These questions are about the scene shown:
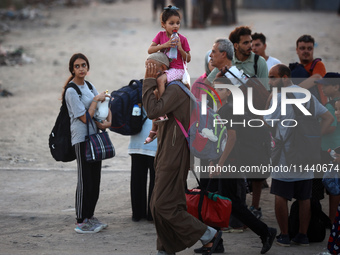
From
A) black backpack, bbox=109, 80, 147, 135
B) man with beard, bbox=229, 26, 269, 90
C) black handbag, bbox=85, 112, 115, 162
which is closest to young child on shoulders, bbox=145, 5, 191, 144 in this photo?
black handbag, bbox=85, 112, 115, 162

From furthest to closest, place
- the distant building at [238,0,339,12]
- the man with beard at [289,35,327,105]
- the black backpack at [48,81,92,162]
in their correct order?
1. the distant building at [238,0,339,12]
2. the man with beard at [289,35,327,105]
3. the black backpack at [48,81,92,162]

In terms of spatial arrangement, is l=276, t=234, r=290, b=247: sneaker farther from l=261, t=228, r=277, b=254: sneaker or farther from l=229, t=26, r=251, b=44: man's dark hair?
l=229, t=26, r=251, b=44: man's dark hair

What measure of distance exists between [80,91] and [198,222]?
185 centimetres

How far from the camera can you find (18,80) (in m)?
13.9

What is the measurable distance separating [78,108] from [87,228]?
123cm

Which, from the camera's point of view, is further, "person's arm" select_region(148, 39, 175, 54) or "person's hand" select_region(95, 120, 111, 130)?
"person's hand" select_region(95, 120, 111, 130)

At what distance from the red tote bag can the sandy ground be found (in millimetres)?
454

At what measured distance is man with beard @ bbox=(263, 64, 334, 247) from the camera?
530 cm

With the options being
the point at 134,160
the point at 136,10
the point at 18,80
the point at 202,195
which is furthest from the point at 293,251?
the point at 136,10

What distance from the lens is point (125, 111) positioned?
6.03 metres

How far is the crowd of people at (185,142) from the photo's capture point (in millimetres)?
4762

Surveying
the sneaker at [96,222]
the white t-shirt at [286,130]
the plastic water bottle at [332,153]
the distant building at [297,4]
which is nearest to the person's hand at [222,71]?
the white t-shirt at [286,130]

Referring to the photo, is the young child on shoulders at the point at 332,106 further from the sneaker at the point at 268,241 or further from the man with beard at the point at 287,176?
the sneaker at the point at 268,241

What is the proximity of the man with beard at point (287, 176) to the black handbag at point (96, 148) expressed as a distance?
1583 millimetres
